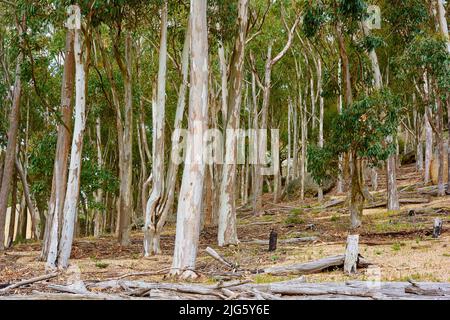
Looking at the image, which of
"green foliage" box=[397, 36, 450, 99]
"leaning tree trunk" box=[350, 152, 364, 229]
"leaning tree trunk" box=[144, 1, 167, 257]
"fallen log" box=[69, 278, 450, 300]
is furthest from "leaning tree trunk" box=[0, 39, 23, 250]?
"green foliage" box=[397, 36, 450, 99]

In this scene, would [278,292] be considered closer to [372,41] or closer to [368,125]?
[368,125]

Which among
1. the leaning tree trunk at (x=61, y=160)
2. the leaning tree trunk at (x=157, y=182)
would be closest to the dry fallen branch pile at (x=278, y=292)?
the leaning tree trunk at (x=61, y=160)

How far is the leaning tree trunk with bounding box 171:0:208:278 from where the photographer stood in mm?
10750

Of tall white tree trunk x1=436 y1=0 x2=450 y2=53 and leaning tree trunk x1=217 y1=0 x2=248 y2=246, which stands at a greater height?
tall white tree trunk x1=436 y1=0 x2=450 y2=53

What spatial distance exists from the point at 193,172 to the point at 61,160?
177 inches

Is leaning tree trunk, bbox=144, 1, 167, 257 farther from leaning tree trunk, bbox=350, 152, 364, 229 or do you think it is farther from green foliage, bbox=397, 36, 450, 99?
green foliage, bbox=397, 36, 450, 99

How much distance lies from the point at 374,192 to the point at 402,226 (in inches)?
454

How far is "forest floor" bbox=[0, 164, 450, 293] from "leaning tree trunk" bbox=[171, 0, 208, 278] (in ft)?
1.39

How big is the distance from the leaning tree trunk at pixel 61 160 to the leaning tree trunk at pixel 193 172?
376 centimetres

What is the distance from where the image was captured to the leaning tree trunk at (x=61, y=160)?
13.2 meters

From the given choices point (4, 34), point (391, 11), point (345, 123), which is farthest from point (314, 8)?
point (4, 34)

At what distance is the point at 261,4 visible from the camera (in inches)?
943

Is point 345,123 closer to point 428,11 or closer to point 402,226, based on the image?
point 402,226
